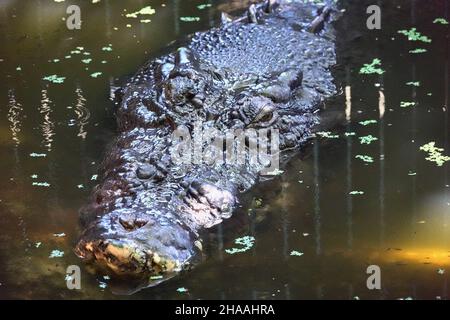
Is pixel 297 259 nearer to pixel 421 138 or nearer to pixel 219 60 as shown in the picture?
pixel 421 138

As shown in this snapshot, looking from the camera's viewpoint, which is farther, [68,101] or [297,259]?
[68,101]

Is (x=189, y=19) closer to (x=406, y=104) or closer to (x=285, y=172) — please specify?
(x=406, y=104)

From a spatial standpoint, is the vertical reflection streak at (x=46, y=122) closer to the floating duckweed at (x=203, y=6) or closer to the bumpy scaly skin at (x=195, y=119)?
the bumpy scaly skin at (x=195, y=119)

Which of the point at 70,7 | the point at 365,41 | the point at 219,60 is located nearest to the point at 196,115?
the point at 219,60

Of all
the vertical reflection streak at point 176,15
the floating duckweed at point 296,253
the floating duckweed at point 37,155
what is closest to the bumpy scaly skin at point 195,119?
the floating duckweed at point 296,253
